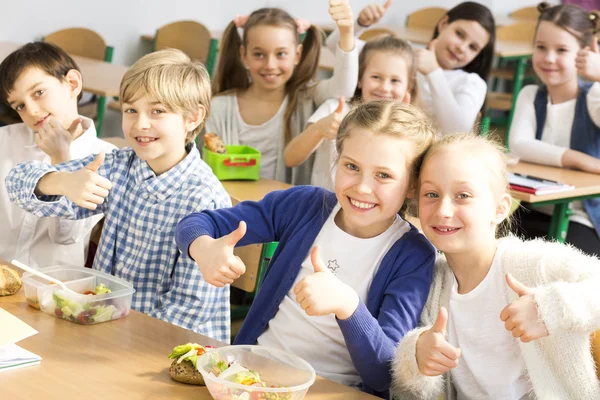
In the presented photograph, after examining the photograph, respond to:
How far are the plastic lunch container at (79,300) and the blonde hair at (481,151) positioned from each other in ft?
2.15

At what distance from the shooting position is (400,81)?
3.07m

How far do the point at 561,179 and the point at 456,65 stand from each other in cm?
112

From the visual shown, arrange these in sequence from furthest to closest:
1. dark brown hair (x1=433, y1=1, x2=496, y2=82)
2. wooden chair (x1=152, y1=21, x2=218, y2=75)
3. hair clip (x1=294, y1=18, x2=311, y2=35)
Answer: wooden chair (x1=152, y1=21, x2=218, y2=75) < dark brown hair (x1=433, y1=1, x2=496, y2=82) < hair clip (x1=294, y1=18, x2=311, y2=35)

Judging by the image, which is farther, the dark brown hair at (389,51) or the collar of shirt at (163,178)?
the dark brown hair at (389,51)

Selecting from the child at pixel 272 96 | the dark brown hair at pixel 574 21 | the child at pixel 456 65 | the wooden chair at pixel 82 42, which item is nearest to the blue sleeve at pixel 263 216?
the child at pixel 272 96

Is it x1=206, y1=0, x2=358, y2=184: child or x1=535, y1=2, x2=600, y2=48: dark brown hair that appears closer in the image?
x1=206, y1=0, x2=358, y2=184: child

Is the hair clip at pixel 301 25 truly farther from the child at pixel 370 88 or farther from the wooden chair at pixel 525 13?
the wooden chair at pixel 525 13

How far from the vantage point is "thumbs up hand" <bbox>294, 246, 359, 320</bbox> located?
1.39 meters

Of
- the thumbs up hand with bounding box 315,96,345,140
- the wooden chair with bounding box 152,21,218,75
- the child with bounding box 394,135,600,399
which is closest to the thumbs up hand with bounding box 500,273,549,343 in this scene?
the child with bounding box 394,135,600,399

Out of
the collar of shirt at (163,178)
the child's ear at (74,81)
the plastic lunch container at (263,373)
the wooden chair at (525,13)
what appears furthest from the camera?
the wooden chair at (525,13)

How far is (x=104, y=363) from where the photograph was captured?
141 centimetres

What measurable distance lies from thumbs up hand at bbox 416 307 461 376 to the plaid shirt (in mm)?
675

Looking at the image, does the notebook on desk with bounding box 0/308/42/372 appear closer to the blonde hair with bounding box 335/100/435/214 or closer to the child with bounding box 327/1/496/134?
the blonde hair with bounding box 335/100/435/214

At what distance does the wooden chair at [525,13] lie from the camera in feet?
26.1
